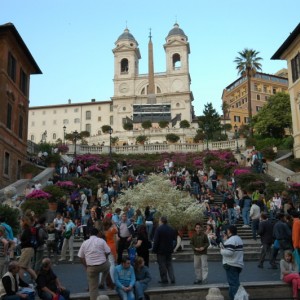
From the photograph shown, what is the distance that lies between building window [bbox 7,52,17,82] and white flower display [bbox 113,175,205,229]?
1241 cm

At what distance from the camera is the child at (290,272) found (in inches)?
361

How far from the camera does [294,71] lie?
3412 cm

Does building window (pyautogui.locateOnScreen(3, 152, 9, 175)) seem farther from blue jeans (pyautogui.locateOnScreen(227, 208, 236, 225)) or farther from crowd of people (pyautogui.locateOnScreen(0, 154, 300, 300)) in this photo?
blue jeans (pyautogui.locateOnScreen(227, 208, 236, 225))

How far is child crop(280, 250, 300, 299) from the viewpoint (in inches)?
361

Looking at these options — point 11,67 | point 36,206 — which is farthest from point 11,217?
point 11,67

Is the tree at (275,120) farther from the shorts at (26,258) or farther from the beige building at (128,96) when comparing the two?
the shorts at (26,258)

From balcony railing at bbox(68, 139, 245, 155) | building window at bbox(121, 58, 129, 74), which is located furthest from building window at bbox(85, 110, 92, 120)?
balcony railing at bbox(68, 139, 245, 155)

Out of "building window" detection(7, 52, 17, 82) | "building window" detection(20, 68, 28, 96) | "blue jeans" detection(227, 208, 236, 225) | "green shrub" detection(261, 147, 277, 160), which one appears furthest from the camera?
"green shrub" detection(261, 147, 277, 160)

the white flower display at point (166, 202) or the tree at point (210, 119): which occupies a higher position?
the tree at point (210, 119)

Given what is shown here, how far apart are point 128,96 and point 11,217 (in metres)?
83.6

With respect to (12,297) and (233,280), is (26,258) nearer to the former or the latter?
(12,297)

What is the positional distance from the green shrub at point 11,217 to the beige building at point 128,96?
75.0 m

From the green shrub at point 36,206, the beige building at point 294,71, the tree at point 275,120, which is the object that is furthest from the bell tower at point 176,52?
the green shrub at point 36,206

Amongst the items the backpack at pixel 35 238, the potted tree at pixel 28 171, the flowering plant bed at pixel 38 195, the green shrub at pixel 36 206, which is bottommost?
the backpack at pixel 35 238
